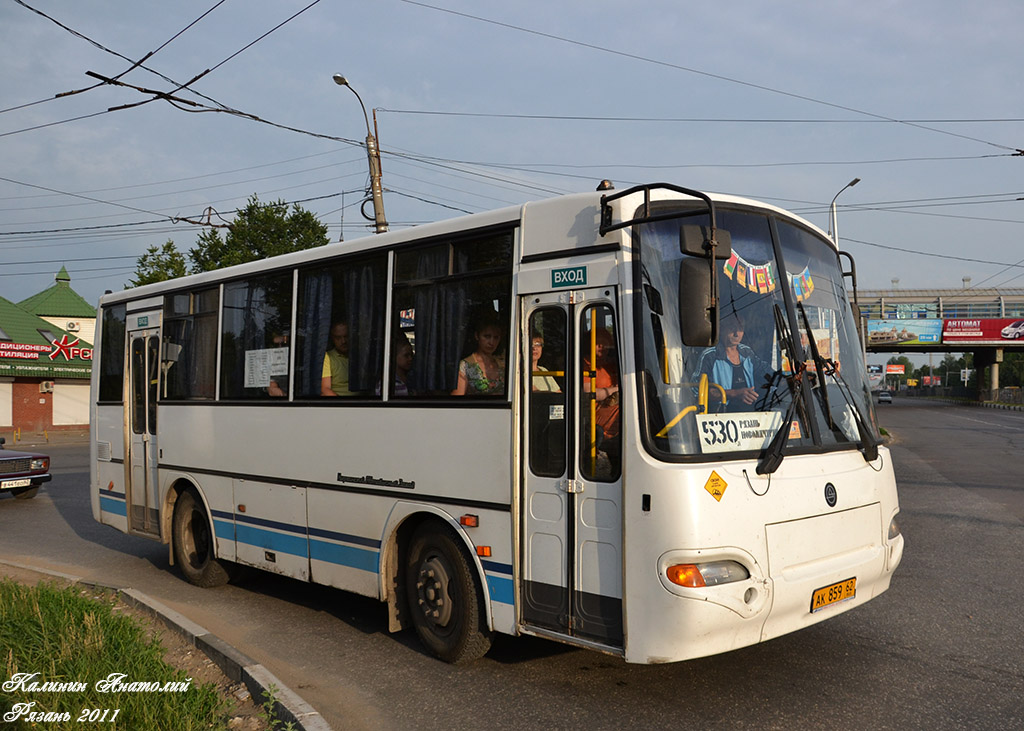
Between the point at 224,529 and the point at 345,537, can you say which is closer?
the point at 345,537

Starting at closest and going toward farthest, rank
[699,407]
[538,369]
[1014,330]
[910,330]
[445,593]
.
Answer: [699,407], [538,369], [445,593], [1014,330], [910,330]

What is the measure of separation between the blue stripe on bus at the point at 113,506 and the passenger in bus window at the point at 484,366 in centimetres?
581

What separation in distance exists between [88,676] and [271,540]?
274 centimetres

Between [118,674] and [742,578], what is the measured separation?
3.66 metres

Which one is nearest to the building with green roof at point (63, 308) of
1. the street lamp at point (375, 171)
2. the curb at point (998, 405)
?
the street lamp at point (375, 171)

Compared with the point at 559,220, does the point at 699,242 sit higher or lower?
lower

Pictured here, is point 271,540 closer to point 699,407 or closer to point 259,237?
point 699,407

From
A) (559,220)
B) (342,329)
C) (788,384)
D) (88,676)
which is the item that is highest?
(559,220)

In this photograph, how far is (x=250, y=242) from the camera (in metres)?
42.2

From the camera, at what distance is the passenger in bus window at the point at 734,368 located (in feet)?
17.0

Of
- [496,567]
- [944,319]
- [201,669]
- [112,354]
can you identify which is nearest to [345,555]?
[201,669]

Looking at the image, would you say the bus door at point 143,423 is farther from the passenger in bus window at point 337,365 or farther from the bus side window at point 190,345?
the passenger in bus window at point 337,365

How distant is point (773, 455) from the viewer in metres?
5.16

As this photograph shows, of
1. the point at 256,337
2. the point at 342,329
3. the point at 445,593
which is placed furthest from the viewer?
the point at 256,337
